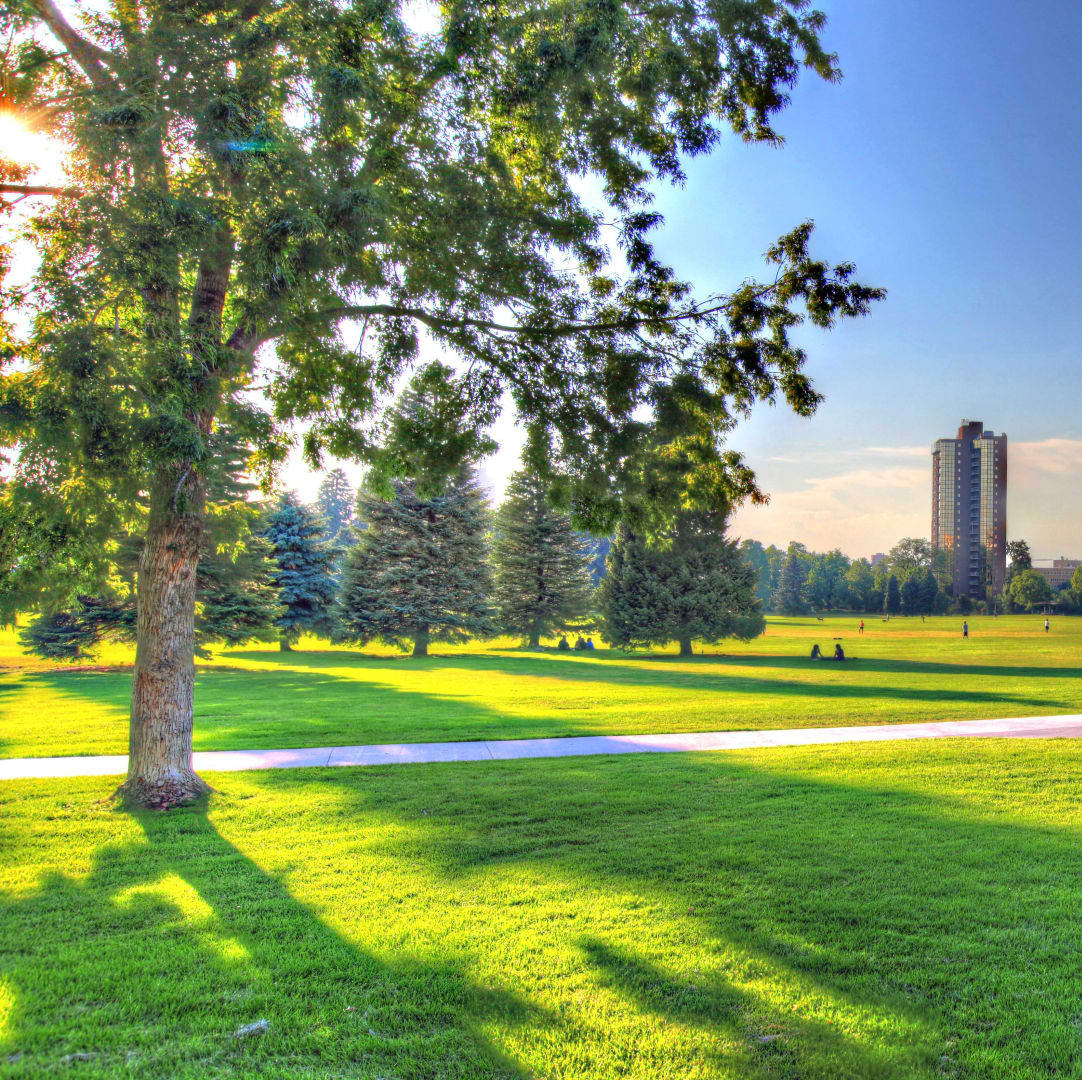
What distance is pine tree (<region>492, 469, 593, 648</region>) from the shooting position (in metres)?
36.3

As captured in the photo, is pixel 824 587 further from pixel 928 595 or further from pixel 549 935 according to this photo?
pixel 549 935

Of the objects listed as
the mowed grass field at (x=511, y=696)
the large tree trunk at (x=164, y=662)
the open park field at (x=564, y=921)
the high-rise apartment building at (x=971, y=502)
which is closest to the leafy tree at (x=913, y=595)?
the mowed grass field at (x=511, y=696)

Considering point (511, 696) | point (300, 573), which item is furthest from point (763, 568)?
point (511, 696)

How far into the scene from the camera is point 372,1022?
3.33 meters

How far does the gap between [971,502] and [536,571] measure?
15461 cm

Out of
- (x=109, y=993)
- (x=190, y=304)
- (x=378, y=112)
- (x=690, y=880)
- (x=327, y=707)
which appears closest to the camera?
(x=109, y=993)

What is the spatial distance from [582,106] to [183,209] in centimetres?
342

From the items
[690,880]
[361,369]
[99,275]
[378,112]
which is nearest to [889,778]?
[690,880]

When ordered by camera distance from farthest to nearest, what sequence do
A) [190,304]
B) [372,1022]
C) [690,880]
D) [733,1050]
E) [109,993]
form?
[190,304], [690,880], [109,993], [372,1022], [733,1050]

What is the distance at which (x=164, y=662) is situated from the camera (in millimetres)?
7305

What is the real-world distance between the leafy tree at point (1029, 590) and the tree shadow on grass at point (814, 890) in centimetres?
10535

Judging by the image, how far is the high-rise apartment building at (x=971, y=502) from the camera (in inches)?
6068

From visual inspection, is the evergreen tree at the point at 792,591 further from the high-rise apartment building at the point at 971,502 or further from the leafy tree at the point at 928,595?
the high-rise apartment building at the point at 971,502

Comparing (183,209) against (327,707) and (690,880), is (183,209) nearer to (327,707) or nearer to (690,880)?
(690,880)
